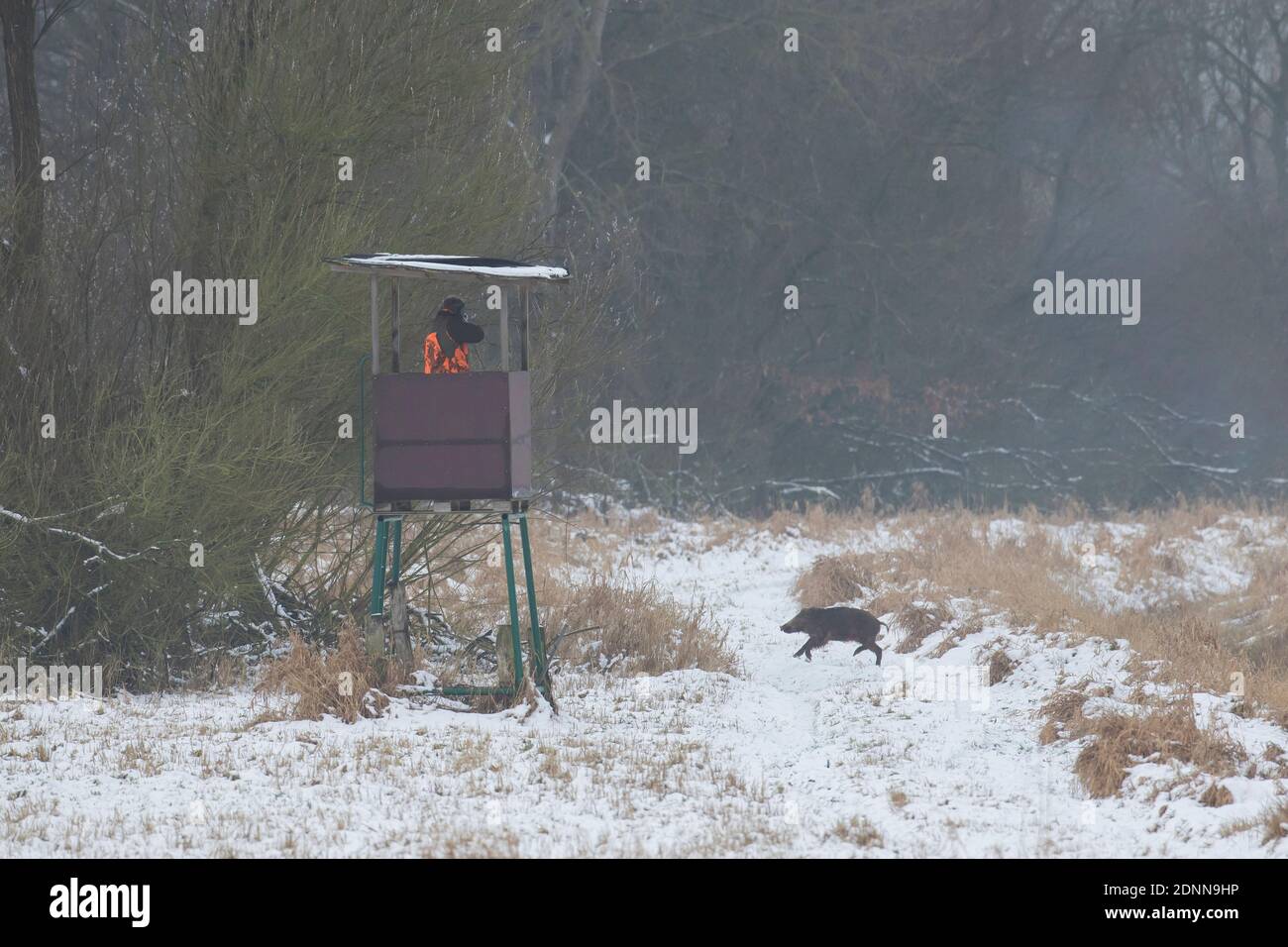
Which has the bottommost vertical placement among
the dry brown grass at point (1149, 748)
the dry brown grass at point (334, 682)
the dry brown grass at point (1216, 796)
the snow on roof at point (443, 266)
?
the dry brown grass at point (1216, 796)

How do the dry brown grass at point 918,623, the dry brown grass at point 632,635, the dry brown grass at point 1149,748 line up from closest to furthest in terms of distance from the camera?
the dry brown grass at point 1149,748, the dry brown grass at point 632,635, the dry brown grass at point 918,623

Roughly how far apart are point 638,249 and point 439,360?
805 cm

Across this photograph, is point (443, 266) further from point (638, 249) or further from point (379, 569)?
point (638, 249)

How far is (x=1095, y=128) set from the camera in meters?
36.1

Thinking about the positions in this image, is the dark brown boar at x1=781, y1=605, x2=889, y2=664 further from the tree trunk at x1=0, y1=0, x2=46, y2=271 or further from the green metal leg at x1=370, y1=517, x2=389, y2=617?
the tree trunk at x1=0, y1=0, x2=46, y2=271

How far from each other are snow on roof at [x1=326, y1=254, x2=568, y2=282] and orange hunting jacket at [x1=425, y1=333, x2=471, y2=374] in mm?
548

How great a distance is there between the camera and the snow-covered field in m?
7.86

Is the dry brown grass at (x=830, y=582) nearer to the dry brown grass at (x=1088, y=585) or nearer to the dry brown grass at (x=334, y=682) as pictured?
the dry brown grass at (x=1088, y=585)

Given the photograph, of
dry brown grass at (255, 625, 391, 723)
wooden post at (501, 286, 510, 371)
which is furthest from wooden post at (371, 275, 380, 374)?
dry brown grass at (255, 625, 391, 723)

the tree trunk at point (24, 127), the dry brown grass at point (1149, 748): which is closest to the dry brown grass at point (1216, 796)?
the dry brown grass at point (1149, 748)

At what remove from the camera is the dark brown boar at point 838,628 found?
13.9 m

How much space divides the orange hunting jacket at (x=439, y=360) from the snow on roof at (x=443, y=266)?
1.80 ft

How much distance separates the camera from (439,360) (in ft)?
36.3

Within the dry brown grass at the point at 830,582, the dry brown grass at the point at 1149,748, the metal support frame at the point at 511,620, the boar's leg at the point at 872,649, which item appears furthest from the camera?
the dry brown grass at the point at 830,582
